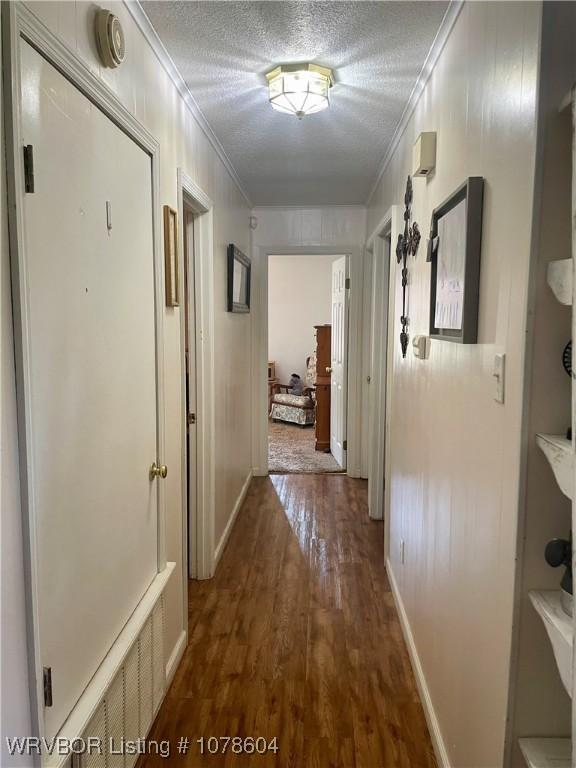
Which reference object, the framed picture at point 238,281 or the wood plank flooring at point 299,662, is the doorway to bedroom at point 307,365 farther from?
the wood plank flooring at point 299,662

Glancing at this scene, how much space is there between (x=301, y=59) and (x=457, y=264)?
1.06 meters

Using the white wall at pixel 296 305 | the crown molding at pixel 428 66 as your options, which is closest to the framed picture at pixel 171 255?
the crown molding at pixel 428 66

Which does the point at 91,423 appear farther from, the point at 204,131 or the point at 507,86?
the point at 204,131

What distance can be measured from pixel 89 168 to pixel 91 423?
0.64 meters

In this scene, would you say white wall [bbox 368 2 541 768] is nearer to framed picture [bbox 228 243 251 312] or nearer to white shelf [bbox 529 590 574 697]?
white shelf [bbox 529 590 574 697]

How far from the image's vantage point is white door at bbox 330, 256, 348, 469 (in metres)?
4.79

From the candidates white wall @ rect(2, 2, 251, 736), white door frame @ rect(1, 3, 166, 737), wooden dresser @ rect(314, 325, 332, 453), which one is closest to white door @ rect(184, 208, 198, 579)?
white wall @ rect(2, 2, 251, 736)

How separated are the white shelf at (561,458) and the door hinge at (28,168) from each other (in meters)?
1.11

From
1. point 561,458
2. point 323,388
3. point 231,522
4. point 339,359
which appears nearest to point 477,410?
point 561,458

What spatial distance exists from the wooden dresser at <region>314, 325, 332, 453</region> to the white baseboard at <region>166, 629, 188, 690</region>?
349 centimetres

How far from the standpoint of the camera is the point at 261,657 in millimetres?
2244

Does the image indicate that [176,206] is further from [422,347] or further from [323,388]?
[323,388]

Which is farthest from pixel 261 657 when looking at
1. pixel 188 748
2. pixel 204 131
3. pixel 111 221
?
pixel 204 131

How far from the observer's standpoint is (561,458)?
3.06ft
